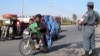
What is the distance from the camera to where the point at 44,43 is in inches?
545

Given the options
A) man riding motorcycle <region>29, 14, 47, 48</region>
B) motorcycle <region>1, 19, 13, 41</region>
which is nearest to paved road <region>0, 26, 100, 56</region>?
man riding motorcycle <region>29, 14, 47, 48</region>

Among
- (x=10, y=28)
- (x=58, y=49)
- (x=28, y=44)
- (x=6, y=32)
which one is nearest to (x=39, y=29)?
(x=28, y=44)

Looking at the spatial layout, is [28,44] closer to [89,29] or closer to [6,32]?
[89,29]

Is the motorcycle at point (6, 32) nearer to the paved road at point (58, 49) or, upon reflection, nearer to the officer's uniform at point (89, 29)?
the paved road at point (58, 49)

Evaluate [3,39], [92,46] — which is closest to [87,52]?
[92,46]

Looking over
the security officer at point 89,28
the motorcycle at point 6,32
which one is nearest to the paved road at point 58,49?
the security officer at point 89,28

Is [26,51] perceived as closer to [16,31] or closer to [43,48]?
[43,48]

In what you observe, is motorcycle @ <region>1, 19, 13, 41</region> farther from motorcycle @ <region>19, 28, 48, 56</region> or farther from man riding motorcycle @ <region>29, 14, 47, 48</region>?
motorcycle @ <region>19, 28, 48, 56</region>

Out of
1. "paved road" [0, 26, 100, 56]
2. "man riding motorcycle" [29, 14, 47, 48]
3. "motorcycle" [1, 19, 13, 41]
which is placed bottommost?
"paved road" [0, 26, 100, 56]

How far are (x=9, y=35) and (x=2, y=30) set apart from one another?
33.0 inches

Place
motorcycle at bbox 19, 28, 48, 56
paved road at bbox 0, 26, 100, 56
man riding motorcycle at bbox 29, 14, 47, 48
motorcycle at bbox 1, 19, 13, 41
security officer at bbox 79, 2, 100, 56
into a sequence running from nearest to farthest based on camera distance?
security officer at bbox 79, 2, 100, 56
motorcycle at bbox 19, 28, 48, 56
man riding motorcycle at bbox 29, 14, 47, 48
paved road at bbox 0, 26, 100, 56
motorcycle at bbox 1, 19, 13, 41

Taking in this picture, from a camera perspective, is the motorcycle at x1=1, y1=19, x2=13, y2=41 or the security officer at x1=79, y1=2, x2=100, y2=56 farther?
the motorcycle at x1=1, y1=19, x2=13, y2=41

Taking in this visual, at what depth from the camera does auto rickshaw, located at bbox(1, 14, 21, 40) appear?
23406 millimetres

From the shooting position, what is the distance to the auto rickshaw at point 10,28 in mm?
23406
